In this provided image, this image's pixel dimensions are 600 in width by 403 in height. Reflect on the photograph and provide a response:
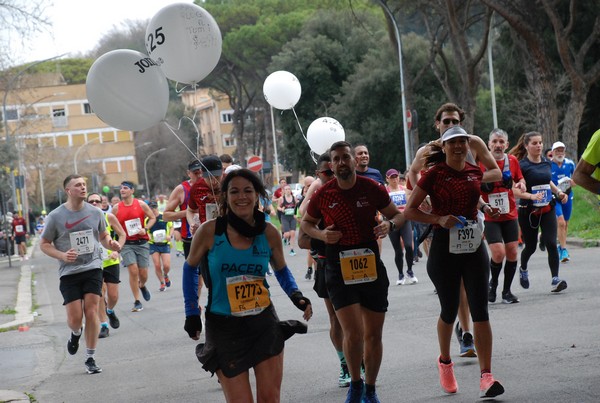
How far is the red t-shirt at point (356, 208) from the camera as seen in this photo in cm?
684

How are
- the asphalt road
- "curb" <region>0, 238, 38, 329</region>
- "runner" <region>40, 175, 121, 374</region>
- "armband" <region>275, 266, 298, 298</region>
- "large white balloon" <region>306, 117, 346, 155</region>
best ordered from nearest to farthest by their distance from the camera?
"armband" <region>275, 266, 298, 298</region>, the asphalt road, "runner" <region>40, 175, 121, 374</region>, "large white balloon" <region>306, 117, 346, 155</region>, "curb" <region>0, 238, 38, 329</region>

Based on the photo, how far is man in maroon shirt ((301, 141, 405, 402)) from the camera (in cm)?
675

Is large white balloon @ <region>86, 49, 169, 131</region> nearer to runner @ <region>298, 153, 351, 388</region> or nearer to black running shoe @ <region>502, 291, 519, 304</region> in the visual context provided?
runner @ <region>298, 153, 351, 388</region>

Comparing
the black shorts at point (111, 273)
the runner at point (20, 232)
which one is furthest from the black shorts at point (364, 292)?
the runner at point (20, 232)

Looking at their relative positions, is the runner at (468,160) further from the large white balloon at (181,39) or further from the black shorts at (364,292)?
the large white balloon at (181,39)

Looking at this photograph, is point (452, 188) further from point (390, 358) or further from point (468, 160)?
point (390, 358)

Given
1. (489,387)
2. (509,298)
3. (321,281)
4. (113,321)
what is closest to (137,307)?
(113,321)

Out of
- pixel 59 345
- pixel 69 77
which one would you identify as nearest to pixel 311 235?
pixel 59 345

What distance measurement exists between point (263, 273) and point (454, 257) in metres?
1.81

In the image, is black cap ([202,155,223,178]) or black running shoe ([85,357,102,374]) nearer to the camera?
black cap ([202,155,223,178])

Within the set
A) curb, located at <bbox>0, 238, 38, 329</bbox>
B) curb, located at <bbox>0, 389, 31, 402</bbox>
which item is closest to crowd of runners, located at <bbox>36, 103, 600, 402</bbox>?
curb, located at <bbox>0, 389, 31, 402</bbox>

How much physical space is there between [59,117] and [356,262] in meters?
101

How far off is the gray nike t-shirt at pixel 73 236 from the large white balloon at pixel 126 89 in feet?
5.01

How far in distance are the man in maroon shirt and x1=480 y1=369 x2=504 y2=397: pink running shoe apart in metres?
0.69
